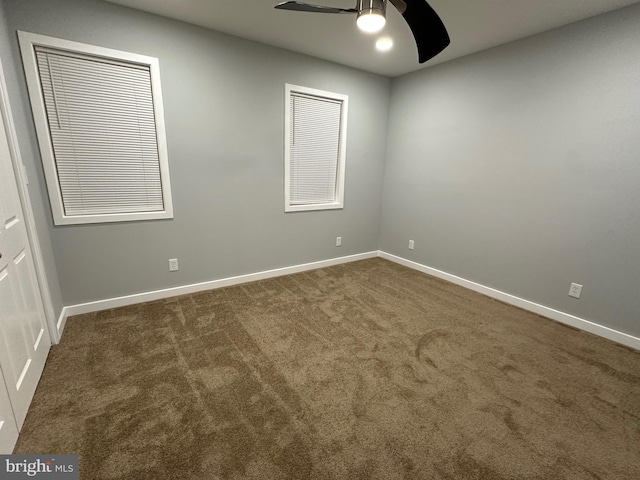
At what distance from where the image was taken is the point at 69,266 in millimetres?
2404

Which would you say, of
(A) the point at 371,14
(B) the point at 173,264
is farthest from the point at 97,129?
(A) the point at 371,14

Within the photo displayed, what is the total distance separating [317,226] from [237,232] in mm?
1098

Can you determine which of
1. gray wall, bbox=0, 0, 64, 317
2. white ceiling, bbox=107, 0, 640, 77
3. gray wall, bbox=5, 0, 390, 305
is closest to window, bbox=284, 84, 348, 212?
gray wall, bbox=5, 0, 390, 305

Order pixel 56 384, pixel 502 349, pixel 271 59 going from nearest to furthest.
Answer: pixel 56 384 < pixel 502 349 < pixel 271 59

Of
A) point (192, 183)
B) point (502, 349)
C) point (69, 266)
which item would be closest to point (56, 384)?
point (69, 266)

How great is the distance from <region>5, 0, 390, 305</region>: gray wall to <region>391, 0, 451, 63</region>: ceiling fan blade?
6.08ft

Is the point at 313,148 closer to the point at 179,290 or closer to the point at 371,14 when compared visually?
the point at 371,14

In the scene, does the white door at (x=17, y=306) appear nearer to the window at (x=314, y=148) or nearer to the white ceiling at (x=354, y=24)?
the white ceiling at (x=354, y=24)

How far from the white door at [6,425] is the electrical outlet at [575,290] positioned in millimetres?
4013

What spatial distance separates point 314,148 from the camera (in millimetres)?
3543

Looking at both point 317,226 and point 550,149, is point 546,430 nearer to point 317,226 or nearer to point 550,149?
point 550,149

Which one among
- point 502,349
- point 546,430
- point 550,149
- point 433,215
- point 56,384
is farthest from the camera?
point 433,215

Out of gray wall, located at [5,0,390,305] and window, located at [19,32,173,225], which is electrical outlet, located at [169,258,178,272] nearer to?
gray wall, located at [5,0,390,305]

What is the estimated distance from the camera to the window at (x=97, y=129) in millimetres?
2127
